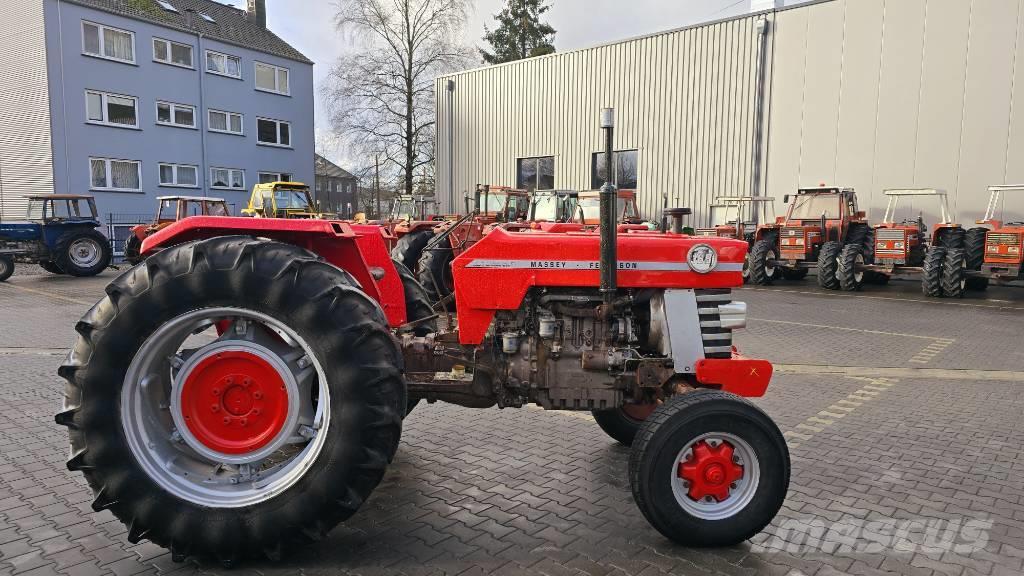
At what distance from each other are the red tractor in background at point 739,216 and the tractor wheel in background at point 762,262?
2.10ft

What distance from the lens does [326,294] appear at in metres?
2.82

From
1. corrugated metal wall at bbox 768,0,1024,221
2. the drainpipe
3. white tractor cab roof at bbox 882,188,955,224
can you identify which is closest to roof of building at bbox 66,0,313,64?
the drainpipe

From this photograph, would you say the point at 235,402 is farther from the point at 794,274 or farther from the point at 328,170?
the point at 328,170

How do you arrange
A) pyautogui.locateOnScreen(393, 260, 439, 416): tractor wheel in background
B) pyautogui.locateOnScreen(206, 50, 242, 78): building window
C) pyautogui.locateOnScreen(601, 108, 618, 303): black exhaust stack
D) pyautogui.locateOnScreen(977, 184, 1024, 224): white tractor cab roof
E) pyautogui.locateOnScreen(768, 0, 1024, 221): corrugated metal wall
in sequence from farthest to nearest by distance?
pyautogui.locateOnScreen(206, 50, 242, 78): building window
pyautogui.locateOnScreen(768, 0, 1024, 221): corrugated metal wall
pyautogui.locateOnScreen(977, 184, 1024, 224): white tractor cab roof
pyautogui.locateOnScreen(393, 260, 439, 416): tractor wheel in background
pyautogui.locateOnScreen(601, 108, 618, 303): black exhaust stack

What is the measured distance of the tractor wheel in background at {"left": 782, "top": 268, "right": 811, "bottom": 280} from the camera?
1687 cm

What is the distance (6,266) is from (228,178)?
42.0ft

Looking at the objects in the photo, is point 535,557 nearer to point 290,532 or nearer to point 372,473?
point 372,473

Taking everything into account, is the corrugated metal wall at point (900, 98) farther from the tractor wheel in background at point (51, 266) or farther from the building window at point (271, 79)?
the building window at point (271, 79)

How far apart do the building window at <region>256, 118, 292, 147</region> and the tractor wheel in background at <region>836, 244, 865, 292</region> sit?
24.2 m

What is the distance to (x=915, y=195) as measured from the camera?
53.9 feet

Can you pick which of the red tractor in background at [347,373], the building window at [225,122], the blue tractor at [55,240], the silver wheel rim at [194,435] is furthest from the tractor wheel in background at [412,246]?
the building window at [225,122]

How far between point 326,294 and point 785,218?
15918mm

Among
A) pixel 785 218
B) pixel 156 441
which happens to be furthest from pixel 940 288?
pixel 156 441

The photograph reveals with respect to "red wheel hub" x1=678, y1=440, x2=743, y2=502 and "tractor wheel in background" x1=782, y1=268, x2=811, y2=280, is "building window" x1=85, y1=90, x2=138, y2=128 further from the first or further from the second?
"red wheel hub" x1=678, y1=440, x2=743, y2=502
